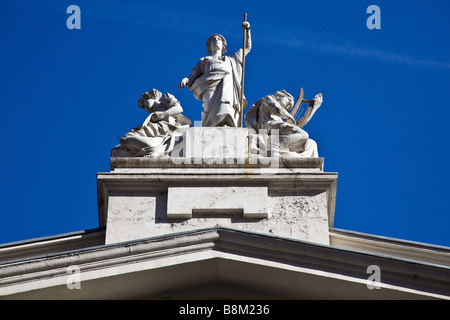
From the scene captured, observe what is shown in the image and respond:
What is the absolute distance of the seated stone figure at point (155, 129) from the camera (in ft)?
52.3

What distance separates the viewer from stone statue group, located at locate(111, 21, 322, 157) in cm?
1593

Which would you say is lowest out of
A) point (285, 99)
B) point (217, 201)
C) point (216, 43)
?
point (217, 201)

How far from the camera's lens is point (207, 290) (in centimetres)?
1350

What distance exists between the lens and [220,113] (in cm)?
1672

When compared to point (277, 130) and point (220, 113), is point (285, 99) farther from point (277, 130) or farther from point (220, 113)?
point (220, 113)

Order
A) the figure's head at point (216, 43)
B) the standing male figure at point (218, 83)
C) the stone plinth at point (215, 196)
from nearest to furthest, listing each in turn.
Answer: the stone plinth at point (215, 196)
the standing male figure at point (218, 83)
the figure's head at point (216, 43)

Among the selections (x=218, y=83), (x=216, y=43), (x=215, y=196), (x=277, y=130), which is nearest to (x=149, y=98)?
(x=218, y=83)

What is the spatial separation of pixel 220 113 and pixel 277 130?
1.08 metres

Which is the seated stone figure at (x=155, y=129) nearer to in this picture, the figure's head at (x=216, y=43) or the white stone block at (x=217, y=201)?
the white stone block at (x=217, y=201)

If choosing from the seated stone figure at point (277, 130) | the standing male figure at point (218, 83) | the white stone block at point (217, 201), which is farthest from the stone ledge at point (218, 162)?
the standing male figure at point (218, 83)

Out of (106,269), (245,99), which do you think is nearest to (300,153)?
(245,99)

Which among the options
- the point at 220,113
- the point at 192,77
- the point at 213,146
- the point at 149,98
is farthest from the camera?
the point at 192,77

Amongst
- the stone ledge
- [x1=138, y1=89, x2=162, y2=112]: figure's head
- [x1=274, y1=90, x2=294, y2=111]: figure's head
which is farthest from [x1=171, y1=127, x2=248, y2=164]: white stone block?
[x1=138, y1=89, x2=162, y2=112]: figure's head

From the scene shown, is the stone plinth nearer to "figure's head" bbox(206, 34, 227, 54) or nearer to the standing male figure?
the standing male figure
